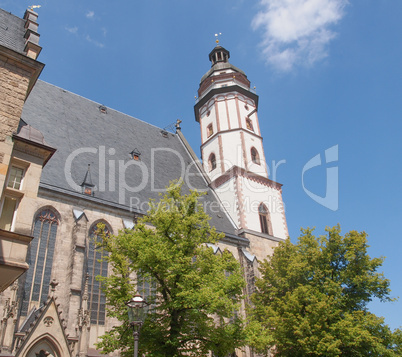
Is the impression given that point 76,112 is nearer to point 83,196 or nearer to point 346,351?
point 83,196

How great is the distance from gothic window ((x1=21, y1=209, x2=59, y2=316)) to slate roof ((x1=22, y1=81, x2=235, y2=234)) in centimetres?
143

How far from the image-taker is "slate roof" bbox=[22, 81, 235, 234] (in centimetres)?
1867

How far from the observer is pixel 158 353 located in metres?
10.5

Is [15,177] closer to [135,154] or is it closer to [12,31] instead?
[12,31]

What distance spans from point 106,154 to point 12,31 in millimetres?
11532

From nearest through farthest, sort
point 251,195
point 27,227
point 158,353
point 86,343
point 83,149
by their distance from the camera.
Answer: point 27,227 < point 158,353 < point 86,343 < point 83,149 < point 251,195

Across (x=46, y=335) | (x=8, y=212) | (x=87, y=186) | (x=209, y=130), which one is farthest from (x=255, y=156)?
(x=8, y=212)

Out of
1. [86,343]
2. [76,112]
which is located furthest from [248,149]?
[86,343]

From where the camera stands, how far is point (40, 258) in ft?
49.0

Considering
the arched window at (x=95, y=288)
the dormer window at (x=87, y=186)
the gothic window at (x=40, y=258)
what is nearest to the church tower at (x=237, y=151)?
the dormer window at (x=87, y=186)

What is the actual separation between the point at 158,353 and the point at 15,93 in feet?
24.0

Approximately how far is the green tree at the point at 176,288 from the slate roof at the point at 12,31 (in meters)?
5.83

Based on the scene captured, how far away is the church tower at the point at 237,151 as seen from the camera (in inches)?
998

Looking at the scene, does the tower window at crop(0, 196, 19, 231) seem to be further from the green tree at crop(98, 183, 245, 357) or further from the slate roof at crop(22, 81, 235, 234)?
the slate roof at crop(22, 81, 235, 234)
